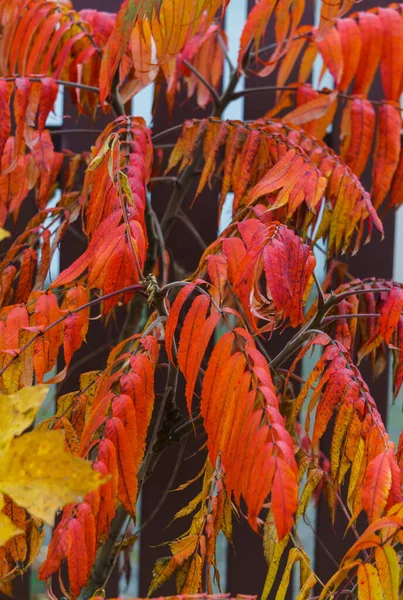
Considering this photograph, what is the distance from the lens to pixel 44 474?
43 centimetres

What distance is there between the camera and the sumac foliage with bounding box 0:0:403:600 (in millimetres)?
658

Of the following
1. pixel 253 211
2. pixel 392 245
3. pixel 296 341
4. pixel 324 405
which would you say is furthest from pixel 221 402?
pixel 392 245

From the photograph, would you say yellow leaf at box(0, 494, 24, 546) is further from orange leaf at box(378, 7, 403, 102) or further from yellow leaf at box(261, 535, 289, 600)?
orange leaf at box(378, 7, 403, 102)

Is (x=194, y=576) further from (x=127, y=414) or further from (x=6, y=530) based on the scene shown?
(x=6, y=530)

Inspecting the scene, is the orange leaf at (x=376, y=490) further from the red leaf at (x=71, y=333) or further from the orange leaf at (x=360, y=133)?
the orange leaf at (x=360, y=133)

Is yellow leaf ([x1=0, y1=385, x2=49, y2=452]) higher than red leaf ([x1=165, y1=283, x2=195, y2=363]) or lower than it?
higher

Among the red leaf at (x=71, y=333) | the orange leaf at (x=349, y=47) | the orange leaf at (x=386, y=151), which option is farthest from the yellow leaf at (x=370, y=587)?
the orange leaf at (x=349, y=47)

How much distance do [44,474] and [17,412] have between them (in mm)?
48

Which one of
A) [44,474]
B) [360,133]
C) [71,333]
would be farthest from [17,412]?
[360,133]

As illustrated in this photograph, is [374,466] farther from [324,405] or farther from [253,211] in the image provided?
[253,211]

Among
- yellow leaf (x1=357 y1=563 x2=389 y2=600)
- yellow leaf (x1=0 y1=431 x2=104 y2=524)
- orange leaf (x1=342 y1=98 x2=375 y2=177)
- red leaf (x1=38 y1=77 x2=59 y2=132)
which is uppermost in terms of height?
red leaf (x1=38 y1=77 x2=59 y2=132)

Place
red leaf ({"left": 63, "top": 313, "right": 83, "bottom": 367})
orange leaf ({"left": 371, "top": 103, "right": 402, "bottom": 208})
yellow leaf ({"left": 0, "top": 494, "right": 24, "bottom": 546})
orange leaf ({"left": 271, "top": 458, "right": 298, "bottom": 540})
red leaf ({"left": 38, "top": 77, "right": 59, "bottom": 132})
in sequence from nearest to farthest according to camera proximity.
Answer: yellow leaf ({"left": 0, "top": 494, "right": 24, "bottom": 546}) → orange leaf ({"left": 271, "top": 458, "right": 298, "bottom": 540}) → red leaf ({"left": 63, "top": 313, "right": 83, "bottom": 367}) → red leaf ({"left": 38, "top": 77, "right": 59, "bottom": 132}) → orange leaf ({"left": 371, "top": 103, "right": 402, "bottom": 208})

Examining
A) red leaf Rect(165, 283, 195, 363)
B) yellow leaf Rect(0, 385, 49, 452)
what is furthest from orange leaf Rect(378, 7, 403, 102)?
yellow leaf Rect(0, 385, 49, 452)

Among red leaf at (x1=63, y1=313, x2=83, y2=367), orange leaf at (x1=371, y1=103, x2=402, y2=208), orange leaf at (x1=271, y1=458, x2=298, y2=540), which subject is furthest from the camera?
orange leaf at (x1=371, y1=103, x2=402, y2=208)
